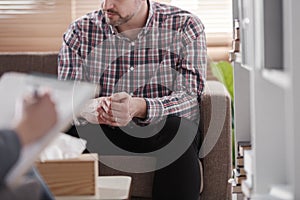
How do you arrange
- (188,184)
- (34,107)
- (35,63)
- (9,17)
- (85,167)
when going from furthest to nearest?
(9,17)
(35,63)
(188,184)
(85,167)
(34,107)

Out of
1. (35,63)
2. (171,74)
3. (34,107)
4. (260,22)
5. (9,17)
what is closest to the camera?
(34,107)

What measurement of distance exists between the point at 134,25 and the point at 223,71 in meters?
1.11

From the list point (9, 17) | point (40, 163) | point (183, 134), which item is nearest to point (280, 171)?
point (40, 163)

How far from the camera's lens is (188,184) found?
2389mm

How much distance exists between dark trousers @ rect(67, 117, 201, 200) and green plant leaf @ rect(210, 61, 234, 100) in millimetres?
1177

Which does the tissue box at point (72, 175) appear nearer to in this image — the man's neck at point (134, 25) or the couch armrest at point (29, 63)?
the man's neck at point (134, 25)

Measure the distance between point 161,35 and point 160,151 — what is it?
1.58 ft

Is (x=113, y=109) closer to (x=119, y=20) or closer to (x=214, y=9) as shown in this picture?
(x=119, y=20)

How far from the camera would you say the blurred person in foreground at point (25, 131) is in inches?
40.9

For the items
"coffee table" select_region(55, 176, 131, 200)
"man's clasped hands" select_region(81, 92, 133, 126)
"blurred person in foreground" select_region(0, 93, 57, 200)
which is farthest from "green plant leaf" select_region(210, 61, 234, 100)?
"blurred person in foreground" select_region(0, 93, 57, 200)

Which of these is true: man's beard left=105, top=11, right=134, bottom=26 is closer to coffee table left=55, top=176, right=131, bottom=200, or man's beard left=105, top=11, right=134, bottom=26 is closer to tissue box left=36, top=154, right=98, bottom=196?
coffee table left=55, top=176, right=131, bottom=200

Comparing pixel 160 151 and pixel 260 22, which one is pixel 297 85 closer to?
pixel 260 22

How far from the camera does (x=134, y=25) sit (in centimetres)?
271

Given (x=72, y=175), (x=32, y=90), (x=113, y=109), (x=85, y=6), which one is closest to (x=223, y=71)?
(x=85, y=6)
